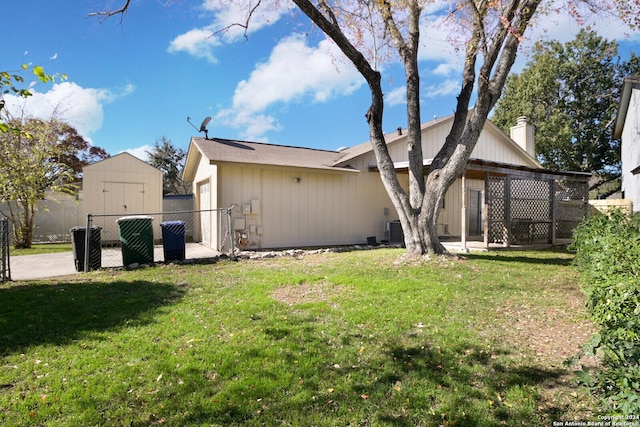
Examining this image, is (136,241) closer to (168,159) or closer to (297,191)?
(297,191)

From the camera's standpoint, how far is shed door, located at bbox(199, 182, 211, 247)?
1182 cm

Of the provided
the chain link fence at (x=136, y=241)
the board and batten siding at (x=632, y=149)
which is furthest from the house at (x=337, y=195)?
the board and batten siding at (x=632, y=149)

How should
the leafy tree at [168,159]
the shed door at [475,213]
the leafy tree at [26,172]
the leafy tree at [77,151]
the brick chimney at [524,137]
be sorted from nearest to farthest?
1. the leafy tree at [26,172]
2. the shed door at [475,213]
3. the brick chimney at [524,137]
4. the leafy tree at [77,151]
5. the leafy tree at [168,159]

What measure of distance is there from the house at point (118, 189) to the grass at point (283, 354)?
27.1 feet

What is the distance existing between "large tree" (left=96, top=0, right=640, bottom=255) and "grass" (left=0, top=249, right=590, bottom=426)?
2.20 metres

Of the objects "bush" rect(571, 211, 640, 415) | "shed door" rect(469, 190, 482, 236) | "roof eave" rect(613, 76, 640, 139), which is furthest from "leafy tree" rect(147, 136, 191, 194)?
"bush" rect(571, 211, 640, 415)

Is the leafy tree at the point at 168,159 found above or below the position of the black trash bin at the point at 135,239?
above

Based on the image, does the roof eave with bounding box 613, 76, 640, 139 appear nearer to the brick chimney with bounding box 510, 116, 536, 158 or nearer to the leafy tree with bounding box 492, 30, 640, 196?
the brick chimney with bounding box 510, 116, 536, 158


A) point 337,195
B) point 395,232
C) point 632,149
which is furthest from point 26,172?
point 632,149

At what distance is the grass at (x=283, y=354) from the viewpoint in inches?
96.8

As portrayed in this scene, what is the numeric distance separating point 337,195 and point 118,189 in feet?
28.6

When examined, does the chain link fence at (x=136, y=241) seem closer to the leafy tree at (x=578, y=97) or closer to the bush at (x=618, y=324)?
the bush at (x=618, y=324)

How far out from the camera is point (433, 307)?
4.61m

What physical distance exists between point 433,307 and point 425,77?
7.32 metres
